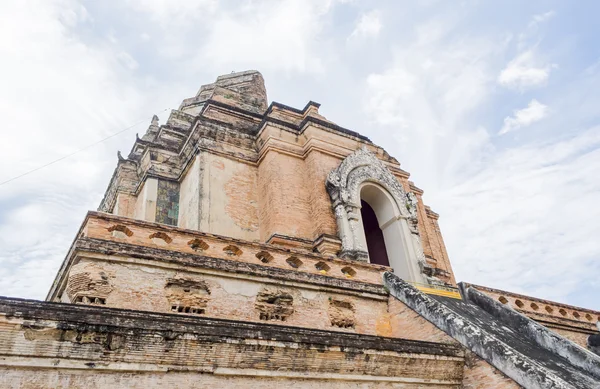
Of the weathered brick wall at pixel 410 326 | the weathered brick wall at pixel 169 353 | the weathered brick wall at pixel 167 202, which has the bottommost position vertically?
the weathered brick wall at pixel 169 353

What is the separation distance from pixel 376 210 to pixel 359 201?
1.74m

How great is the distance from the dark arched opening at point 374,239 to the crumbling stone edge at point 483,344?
6274mm

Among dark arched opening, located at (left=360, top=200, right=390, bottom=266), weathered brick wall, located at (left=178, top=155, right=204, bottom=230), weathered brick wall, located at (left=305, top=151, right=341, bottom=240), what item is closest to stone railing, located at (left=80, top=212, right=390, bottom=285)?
weathered brick wall, located at (left=305, top=151, right=341, bottom=240)

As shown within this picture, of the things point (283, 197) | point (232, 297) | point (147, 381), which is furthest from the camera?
point (283, 197)

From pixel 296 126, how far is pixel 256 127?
4.73 feet

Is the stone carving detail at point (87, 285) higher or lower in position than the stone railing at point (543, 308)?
lower

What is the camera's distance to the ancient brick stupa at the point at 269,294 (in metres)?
4.33

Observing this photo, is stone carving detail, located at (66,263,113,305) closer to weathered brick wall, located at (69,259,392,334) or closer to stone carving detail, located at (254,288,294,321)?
weathered brick wall, located at (69,259,392,334)

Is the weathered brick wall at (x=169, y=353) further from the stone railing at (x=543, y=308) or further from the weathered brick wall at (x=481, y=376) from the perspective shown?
the stone railing at (x=543, y=308)

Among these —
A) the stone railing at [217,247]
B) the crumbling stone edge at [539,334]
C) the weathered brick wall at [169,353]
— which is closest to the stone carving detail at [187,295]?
the stone railing at [217,247]

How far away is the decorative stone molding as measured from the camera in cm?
1041

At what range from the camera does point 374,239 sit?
14641mm

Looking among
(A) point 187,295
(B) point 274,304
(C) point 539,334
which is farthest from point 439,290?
(A) point 187,295

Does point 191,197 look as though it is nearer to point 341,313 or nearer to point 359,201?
point 359,201
